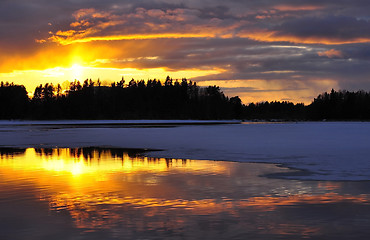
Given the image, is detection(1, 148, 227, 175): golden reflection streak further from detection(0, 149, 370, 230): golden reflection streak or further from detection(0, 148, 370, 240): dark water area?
detection(0, 148, 370, 240): dark water area

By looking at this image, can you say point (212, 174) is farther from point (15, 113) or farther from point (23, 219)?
point (15, 113)

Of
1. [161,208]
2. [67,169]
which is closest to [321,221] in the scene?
[161,208]

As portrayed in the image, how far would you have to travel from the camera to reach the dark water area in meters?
9.41

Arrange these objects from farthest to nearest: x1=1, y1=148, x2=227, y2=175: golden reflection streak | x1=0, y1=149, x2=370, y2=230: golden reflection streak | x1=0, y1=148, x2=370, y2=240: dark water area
Result: x1=1, y1=148, x2=227, y2=175: golden reflection streak → x1=0, y1=149, x2=370, y2=230: golden reflection streak → x1=0, y1=148, x2=370, y2=240: dark water area

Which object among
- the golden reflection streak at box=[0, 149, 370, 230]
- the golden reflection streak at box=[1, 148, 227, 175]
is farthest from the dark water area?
the golden reflection streak at box=[1, 148, 227, 175]

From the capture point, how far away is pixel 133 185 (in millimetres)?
15578

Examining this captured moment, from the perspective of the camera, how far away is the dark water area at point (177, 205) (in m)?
9.41

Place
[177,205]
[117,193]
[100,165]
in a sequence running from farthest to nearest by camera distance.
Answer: [100,165] → [117,193] → [177,205]

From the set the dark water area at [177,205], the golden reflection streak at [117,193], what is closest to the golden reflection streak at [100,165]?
the golden reflection streak at [117,193]

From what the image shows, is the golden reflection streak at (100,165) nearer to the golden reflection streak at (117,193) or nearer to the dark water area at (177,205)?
the golden reflection streak at (117,193)

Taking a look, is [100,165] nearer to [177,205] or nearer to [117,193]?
[117,193]

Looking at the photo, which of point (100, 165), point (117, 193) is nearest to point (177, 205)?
point (117, 193)

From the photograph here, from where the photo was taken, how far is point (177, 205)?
1205cm

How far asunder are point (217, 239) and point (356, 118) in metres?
195
